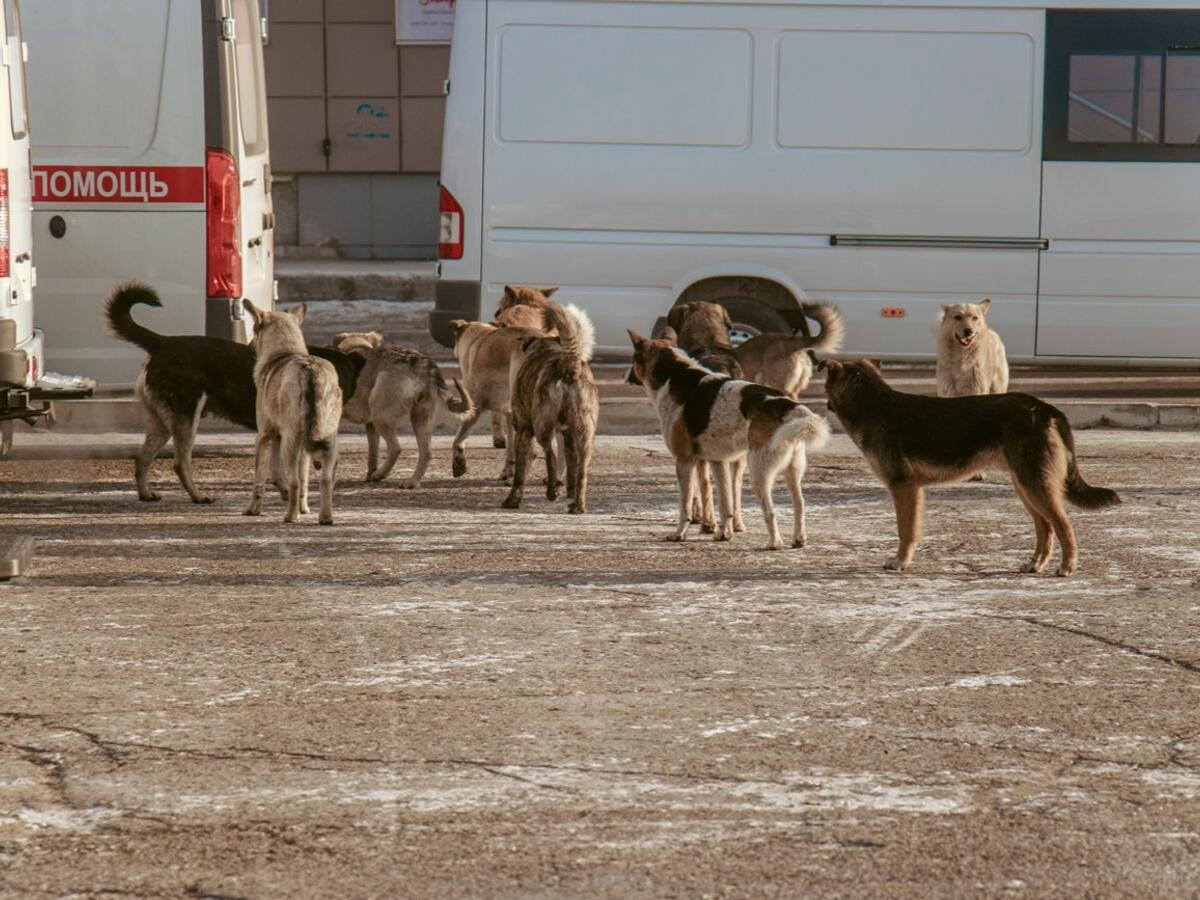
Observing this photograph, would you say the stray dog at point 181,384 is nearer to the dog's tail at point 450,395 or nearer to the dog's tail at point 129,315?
the dog's tail at point 129,315

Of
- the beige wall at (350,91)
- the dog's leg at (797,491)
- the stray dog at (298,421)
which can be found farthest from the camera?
the beige wall at (350,91)

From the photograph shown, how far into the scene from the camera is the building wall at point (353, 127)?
71.9 ft

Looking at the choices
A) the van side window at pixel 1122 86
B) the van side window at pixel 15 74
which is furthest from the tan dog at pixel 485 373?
the van side window at pixel 1122 86

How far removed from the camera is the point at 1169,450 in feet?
38.7

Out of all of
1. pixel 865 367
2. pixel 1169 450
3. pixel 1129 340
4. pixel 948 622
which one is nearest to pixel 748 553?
pixel 865 367

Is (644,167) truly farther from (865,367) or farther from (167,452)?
(865,367)

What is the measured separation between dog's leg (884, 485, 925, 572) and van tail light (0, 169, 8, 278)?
4186 mm

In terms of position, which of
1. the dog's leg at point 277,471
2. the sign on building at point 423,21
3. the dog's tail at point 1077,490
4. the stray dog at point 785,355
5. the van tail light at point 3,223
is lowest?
the dog's leg at point 277,471

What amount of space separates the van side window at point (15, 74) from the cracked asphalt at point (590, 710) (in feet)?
6.35

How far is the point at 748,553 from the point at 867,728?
2918 mm

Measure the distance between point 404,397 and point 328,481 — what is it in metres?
1.36

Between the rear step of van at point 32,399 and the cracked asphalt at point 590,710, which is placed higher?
the rear step of van at point 32,399

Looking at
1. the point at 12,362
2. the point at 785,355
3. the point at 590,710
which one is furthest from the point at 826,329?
the point at 590,710

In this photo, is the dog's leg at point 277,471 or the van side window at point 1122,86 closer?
the dog's leg at point 277,471
